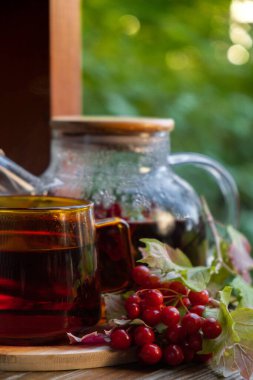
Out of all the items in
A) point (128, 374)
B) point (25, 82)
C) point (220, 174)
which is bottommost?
point (128, 374)

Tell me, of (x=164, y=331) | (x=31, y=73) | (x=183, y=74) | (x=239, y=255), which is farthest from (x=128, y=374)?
(x=183, y=74)

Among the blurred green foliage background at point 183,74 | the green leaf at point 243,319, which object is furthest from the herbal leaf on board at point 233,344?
the blurred green foliage background at point 183,74

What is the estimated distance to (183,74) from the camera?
2.08 m

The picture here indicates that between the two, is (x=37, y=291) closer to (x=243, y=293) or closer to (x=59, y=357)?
(x=59, y=357)

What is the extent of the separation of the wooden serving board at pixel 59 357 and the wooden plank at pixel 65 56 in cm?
48

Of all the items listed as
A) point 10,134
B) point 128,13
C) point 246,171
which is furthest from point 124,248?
point 246,171

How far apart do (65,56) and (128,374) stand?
0.57 m

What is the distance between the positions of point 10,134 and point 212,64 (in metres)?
1.13

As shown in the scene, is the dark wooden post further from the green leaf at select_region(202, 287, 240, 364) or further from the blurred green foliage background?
the blurred green foliage background

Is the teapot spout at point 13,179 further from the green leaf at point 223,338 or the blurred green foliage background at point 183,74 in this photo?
the blurred green foliage background at point 183,74

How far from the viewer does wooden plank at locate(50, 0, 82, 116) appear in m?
1.04

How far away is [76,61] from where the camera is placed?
3.64 ft

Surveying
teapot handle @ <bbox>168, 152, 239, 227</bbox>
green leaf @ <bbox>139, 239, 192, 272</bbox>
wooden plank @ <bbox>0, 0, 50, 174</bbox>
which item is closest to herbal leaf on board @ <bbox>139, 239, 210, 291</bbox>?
green leaf @ <bbox>139, 239, 192, 272</bbox>

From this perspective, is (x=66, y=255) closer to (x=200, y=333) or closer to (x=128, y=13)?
(x=200, y=333)
